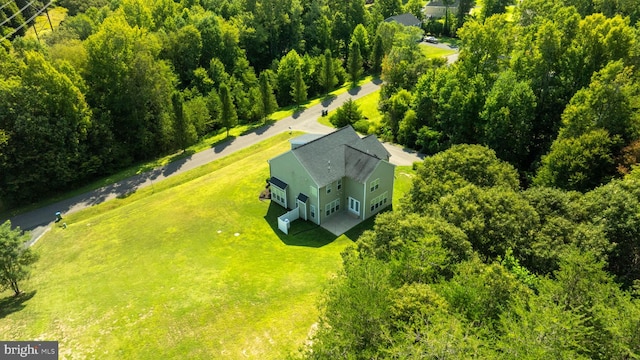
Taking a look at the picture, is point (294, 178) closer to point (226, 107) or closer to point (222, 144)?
point (222, 144)

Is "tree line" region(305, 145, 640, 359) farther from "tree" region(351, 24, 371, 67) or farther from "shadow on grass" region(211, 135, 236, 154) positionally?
"tree" region(351, 24, 371, 67)

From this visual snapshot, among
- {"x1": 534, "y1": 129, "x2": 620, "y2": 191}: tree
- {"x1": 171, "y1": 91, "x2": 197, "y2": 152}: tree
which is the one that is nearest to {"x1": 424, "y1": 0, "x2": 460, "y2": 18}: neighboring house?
{"x1": 171, "y1": 91, "x2": 197, "y2": 152}: tree

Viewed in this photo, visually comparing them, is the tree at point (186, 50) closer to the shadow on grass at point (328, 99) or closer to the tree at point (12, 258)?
the shadow on grass at point (328, 99)

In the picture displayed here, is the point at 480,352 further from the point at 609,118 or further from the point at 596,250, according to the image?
the point at 609,118

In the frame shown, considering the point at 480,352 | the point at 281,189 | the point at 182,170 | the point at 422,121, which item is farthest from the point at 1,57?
the point at 480,352

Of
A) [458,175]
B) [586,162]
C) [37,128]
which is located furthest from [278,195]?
[37,128]
